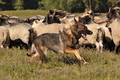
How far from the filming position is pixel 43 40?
959cm

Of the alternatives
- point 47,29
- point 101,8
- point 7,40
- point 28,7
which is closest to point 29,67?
point 47,29

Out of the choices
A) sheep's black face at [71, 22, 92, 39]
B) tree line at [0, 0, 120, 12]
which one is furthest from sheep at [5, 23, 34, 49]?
tree line at [0, 0, 120, 12]

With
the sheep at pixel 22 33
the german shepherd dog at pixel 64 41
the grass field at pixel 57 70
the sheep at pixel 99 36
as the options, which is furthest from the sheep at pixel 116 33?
the sheep at pixel 22 33

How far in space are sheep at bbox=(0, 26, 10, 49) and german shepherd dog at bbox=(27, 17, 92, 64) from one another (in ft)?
15.9

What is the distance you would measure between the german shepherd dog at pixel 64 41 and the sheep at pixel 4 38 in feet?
15.9

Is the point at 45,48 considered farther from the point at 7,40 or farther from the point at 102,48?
the point at 7,40

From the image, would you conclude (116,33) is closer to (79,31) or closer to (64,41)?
(79,31)

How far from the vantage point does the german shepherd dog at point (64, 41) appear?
29.9ft

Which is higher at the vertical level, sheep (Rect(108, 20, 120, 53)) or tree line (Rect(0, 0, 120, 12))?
sheep (Rect(108, 20, 120, 53))

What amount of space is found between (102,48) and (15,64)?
5520 millimetres

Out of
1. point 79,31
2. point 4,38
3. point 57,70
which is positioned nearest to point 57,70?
point 57,70

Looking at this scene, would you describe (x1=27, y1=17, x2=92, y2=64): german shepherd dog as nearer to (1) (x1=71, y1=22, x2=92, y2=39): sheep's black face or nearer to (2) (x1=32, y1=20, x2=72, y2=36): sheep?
(1) (x1=71, y1=22, x2=92, y2=39): sheep's black face

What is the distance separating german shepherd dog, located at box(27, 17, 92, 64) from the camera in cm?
911

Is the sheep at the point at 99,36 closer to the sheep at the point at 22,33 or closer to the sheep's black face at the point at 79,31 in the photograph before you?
the sheep at the point at 22,33
